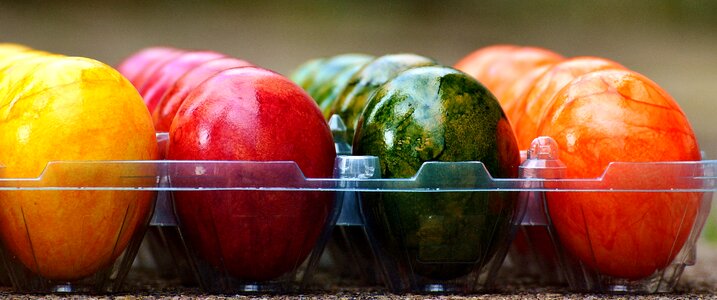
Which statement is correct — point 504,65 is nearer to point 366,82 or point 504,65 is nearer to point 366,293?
point 366,82

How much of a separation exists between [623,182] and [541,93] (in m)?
0.20

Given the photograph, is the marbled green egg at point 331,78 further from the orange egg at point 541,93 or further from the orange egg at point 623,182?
the orange egg at point 623,182

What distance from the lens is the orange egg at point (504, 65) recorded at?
117 cm

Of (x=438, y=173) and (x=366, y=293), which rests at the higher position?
(x=438, y=173)

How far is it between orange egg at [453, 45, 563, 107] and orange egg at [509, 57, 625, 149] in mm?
95

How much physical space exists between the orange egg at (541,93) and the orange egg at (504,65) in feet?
0.31

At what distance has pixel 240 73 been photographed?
860 millimetres

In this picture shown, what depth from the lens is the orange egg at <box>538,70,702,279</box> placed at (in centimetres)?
83

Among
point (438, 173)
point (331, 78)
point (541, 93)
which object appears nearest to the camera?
point (438, 173)

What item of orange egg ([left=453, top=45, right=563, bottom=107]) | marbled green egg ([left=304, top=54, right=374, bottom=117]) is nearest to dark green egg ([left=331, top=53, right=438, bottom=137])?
marbled green egg ([left=304, top=54, right=374, bottom=117])

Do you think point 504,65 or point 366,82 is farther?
point 504,65

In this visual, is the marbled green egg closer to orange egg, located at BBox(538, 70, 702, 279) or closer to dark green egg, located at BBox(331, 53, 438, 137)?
dark green egg, located at BBox(331, 53, 438, 137)

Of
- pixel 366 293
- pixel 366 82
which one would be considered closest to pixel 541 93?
pixel 366 82

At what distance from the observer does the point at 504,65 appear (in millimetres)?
1214
